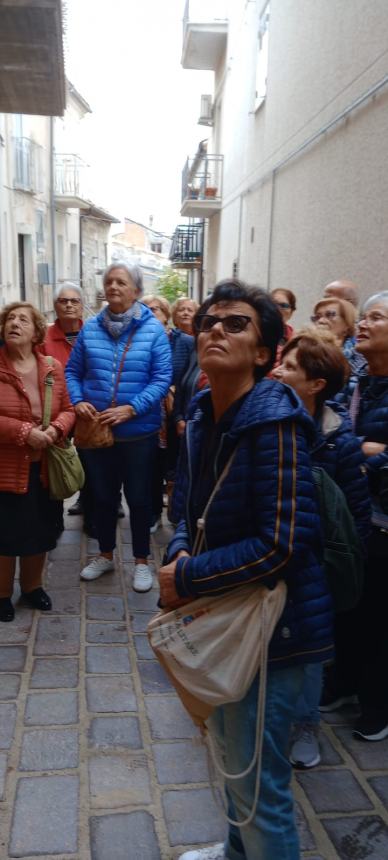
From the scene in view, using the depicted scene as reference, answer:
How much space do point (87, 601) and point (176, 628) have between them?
2.50m

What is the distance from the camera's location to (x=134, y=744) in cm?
287

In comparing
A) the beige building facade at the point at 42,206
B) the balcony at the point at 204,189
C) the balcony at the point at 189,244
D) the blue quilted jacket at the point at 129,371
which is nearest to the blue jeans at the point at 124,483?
the blue quilted jacket at the point at 129,371

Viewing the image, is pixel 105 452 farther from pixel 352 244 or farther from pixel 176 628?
pixel 352 244

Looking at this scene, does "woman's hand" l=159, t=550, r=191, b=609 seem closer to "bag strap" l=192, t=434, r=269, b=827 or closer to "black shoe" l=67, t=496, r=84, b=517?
"bag strap" l=192, t=434, r=269, b=827

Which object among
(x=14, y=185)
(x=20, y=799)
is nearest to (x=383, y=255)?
(x=20, y=799)

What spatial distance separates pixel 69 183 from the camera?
2639 centimetres

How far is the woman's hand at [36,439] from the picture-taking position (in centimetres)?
367

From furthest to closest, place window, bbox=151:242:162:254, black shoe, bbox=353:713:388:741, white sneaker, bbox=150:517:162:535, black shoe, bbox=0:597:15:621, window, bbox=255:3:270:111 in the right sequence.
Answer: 1. window, bbox=151:242:162:254
2. window, bbox=255:3:270:111
3. white sneaker, bbox=150:517:162:535
4. black shoe, bbox=0:597:15:621
5. black shoe, bbox=353:713:388:741

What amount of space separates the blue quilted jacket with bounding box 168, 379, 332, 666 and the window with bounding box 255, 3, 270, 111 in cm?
1082

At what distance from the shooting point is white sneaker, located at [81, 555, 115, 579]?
4.49 m

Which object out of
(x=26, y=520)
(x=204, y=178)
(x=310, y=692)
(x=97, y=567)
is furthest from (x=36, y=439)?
(x=204, y=178)

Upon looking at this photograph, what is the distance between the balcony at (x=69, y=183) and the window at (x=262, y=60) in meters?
14.8

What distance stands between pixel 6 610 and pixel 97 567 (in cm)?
76

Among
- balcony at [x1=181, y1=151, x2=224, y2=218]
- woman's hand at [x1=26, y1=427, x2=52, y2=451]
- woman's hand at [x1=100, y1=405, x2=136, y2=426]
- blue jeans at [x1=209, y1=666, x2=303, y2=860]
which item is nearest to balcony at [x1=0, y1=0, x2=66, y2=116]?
woman's hand at [x1=100, y1=405, x2=136, y2=426]
